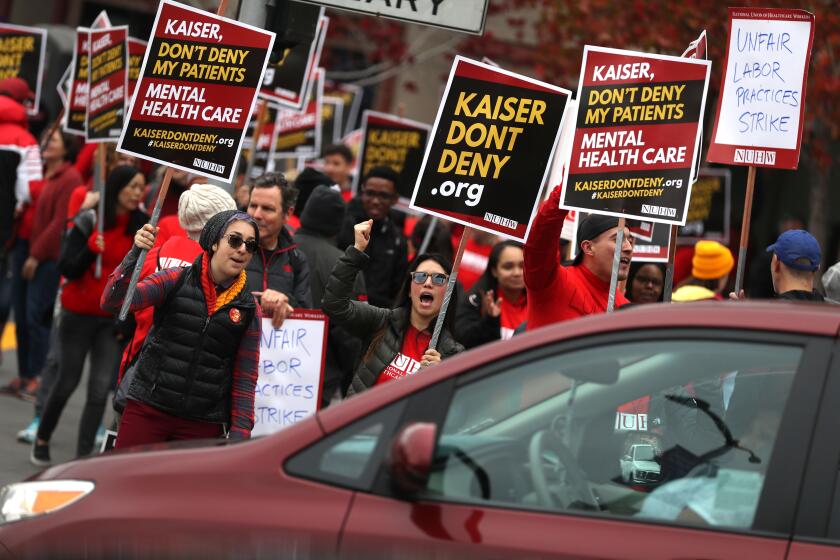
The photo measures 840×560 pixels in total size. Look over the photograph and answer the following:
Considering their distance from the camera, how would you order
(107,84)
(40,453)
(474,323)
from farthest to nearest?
1. (107,84)
2. (474,323)
3. (40,453)

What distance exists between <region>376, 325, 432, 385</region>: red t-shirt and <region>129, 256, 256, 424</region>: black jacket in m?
0.85

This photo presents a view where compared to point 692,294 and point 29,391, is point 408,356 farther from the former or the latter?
point 29,391

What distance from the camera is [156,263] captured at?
6797 mm

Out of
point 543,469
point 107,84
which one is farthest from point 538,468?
point 107,84

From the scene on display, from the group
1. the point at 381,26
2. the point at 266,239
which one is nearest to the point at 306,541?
the point at 266,239

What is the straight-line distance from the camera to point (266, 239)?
7656mm

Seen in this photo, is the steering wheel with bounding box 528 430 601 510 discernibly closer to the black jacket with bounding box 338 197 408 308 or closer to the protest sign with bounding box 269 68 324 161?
the black jacket with bounding box 338 197 408 308

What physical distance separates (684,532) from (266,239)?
4.36 metres

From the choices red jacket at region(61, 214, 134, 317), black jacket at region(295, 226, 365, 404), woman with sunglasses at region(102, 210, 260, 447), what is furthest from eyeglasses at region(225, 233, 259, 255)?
red jacket at region(61, 214, 134, 317)

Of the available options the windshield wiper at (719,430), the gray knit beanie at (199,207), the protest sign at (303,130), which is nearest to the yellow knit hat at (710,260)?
the gray knit beanie at (199,207)

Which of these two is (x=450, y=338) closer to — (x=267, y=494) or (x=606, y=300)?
(x=606, y=300)

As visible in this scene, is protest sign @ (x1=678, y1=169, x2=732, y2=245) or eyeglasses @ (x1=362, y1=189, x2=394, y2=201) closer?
A: eyeglasses @ (x1=362, y1=189, x2=394, y2=201)

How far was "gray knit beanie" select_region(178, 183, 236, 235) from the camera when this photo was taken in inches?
272

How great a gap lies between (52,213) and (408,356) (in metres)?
5.15
